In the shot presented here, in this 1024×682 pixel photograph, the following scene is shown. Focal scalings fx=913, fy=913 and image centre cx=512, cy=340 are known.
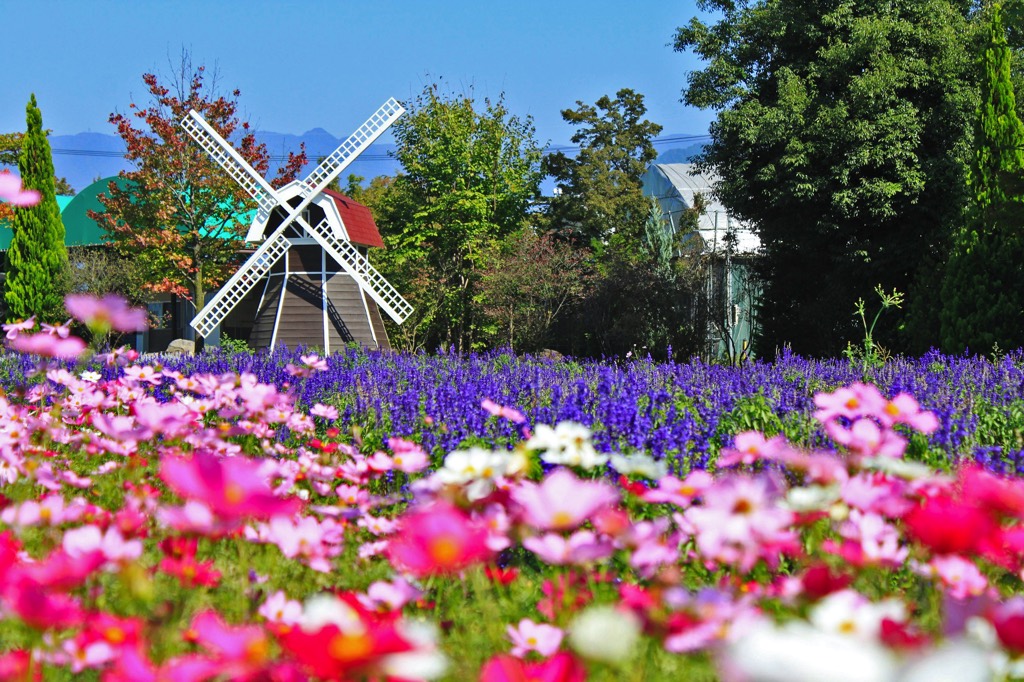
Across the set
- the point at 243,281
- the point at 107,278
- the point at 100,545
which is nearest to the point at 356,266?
the point at 243,281

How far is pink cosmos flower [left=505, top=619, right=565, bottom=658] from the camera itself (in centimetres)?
196

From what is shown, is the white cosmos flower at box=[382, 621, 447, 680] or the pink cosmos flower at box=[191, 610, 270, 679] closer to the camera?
the white cosmos flower at box=[382, 621, 447, 680]

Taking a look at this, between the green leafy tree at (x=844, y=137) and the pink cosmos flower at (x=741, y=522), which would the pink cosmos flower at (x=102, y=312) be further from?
the green leafy tree at (x=844, y=137)

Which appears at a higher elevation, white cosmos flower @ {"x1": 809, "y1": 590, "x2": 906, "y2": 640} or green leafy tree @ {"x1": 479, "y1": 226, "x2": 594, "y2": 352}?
green leafy tree @ {"x1": 479, "y1": 226, "x2": 594, "y2": 352}

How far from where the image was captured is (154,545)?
3320 millimetres

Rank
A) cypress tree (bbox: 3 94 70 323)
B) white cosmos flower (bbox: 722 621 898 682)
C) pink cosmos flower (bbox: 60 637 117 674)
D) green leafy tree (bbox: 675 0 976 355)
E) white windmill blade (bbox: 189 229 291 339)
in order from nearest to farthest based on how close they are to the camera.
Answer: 1. white cosmos flower (bbox: 722 621 898 682)
2. pink cosmos flower (bbox: 60 637 117 674)
3. green leafy tree (bbox: 675 0 976 355)
4. white windmill blade (bbox: 189 229 291 339)
5. cypress tree (bbox: 3 94 70 323)

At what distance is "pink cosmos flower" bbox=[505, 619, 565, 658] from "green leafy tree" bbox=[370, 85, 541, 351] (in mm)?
18740

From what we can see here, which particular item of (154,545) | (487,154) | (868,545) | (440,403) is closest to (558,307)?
(487,154)

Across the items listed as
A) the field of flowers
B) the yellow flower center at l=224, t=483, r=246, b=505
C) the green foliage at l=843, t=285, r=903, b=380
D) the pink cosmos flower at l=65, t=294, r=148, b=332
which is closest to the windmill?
the green foliage at l=843, t=285, r=903, b=380

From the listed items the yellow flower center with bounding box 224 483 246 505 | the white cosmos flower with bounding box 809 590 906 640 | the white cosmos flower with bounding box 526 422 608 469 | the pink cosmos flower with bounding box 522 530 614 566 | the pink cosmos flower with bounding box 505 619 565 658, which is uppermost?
the yellow flower center with bounding box 224 483 246 505

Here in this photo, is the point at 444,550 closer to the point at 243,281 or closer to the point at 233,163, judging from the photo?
the point at 243,281

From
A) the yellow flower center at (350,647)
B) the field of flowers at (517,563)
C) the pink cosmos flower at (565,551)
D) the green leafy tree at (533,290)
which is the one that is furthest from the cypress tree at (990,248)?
the yellow flower center at (350,647)

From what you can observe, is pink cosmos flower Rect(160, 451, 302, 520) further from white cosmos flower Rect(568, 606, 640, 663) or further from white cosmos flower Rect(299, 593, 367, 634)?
white cosmos flower Rect(568, 606, 640, 663)

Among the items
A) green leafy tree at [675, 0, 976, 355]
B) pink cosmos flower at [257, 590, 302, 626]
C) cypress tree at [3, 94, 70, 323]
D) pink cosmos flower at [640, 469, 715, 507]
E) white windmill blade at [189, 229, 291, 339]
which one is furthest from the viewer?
cypress tree at [3, 94, 70, 323]
